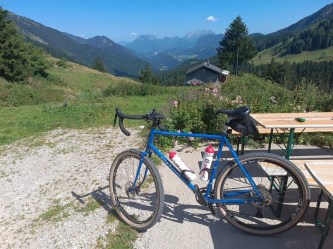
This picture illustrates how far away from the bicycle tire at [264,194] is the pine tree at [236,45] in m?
58.6

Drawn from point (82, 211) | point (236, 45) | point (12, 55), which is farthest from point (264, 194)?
point (236, 45)

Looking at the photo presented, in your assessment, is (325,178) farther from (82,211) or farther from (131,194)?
(82,211)

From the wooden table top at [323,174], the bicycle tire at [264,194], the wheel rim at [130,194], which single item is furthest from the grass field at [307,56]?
the wooden table top at [323,174]

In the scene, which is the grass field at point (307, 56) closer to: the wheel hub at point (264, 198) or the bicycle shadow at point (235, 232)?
the bicycle shadow at point (235, 232)

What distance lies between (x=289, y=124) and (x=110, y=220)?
285 cm

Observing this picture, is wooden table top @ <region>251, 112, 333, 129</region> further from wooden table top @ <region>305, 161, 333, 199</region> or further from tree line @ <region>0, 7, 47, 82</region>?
tree line @ <region>0, 7, 47, 82</region>

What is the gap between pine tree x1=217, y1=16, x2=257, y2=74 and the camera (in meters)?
59.5

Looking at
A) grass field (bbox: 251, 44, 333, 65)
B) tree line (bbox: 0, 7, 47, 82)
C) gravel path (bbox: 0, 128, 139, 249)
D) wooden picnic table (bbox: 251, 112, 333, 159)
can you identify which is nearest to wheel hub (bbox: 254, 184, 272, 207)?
wooden picnic table (bbox: 251, 112, 333, 159)

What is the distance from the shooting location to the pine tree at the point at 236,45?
195 ft

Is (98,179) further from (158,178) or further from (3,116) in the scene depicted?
(3,116)

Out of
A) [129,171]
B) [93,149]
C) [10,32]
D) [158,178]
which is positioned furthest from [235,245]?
[10,32]

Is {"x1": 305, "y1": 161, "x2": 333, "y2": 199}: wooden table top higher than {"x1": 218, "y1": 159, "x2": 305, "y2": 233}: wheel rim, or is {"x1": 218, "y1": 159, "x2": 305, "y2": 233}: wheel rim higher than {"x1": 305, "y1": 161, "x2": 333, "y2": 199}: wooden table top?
{"x1": 305, "y1": 161, "x2": 333, "y2": 199}: wooden table top

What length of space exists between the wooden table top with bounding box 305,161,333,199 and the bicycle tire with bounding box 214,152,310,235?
0.19 meters

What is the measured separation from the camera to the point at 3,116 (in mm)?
12500
